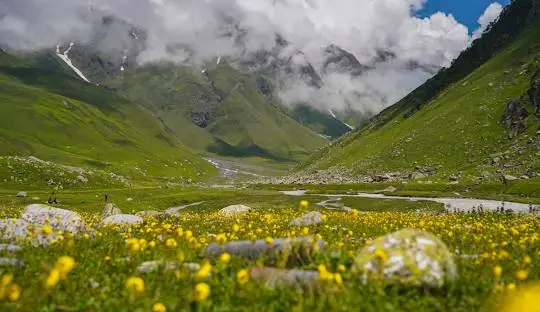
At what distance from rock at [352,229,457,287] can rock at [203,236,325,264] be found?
128 cm

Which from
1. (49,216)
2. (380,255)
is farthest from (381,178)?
(380,255)

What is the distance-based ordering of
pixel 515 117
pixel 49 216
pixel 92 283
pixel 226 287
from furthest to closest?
pixel 515 117, pixel 49 216, pixel 92 283, pixel 226 287

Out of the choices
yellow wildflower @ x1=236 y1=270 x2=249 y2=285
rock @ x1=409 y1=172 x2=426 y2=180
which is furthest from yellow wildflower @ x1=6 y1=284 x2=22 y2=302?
rock @ x1=409 y1=172 x2=426 y2=180

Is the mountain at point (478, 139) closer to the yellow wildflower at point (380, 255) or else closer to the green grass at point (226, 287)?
the green grass at point (226, 287)

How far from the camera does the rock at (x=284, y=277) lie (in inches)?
360

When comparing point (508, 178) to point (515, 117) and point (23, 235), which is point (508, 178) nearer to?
point (515, 117)

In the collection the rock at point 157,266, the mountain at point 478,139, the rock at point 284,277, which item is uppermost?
the mountain at point 478,139

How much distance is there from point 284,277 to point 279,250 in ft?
5.18

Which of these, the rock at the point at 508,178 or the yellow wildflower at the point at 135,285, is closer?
the yellow wildflower at the point at 135,285

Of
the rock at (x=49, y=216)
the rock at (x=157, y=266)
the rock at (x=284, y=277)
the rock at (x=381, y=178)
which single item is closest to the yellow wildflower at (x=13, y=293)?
the rock at (x=157, y=266)

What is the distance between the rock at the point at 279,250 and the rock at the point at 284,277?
486 mm

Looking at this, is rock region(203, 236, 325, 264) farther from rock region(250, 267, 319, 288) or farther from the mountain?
the mountain

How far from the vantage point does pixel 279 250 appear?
1100 cm

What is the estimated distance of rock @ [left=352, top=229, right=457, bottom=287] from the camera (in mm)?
9328
